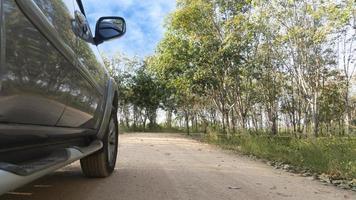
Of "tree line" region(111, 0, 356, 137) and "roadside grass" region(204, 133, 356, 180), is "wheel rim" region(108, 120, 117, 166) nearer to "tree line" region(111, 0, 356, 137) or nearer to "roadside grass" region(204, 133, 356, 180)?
"roadside grass" region(204, 133, 356, 180)

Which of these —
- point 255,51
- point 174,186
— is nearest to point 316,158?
point 174,186

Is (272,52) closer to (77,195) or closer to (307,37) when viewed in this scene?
(307,37)

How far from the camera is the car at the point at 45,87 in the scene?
1.91 metres

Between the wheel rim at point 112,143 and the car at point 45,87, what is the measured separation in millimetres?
913

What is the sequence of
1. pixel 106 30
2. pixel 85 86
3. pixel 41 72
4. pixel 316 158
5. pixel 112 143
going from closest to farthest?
1. pixel 41 72
2. pixel 85 86
3. pixel 106 30
4. pixel 112 143
5. pixel 316 158

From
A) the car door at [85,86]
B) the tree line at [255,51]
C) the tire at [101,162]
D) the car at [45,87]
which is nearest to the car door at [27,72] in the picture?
the car at [45,87]

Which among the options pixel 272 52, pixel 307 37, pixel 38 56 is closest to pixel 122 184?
pixel 38 56

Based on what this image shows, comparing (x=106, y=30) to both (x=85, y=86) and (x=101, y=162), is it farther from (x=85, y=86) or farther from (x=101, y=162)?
A: (x=101, y=162)

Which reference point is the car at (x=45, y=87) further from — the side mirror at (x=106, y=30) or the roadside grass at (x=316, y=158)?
the roadside grass at (x=316, y=158)

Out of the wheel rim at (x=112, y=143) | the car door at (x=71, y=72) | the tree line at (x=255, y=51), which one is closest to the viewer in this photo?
the car door at (x=71, y=72)

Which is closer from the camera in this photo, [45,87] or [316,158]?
[45,87]

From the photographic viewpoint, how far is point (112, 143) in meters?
5.43

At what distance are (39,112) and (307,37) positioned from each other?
661 inches

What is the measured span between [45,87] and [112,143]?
3062 millimetres
